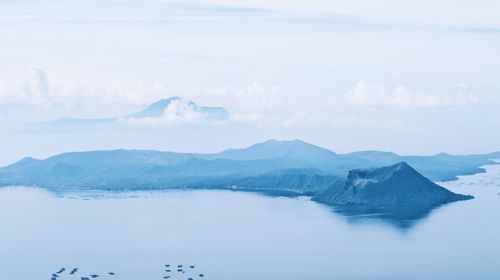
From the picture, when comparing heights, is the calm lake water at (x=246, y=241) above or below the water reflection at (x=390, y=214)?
below

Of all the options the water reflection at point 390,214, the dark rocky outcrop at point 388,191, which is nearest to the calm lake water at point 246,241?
the water reflection at point 390,214

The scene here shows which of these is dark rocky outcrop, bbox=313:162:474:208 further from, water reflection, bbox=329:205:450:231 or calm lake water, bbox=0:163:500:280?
calm lake water, bbox=0:163:500:280

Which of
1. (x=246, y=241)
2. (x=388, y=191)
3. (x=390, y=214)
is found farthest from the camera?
(x=388, y=191)

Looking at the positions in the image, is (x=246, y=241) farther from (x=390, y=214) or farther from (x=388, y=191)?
(x=388, y=191)

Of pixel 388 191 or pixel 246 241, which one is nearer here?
pixel 246 241

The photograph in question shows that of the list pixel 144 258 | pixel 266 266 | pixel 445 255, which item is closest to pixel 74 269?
pixel 144 258

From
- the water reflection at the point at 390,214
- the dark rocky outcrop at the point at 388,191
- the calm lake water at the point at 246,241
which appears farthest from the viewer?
the dark rocky outcrop at the point at 388,191

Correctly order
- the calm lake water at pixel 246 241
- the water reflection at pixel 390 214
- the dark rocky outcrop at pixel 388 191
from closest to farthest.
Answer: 1. the calm lake water at pixel 246 241
2. the water reflection at pixel 390 214
3. the dark rocky outcrop at pixel 388 191

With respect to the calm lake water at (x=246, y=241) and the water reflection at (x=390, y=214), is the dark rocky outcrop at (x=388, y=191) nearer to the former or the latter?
the water reflection at (x=390, y=214)

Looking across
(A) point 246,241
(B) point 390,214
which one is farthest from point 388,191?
(A) point 246,241
